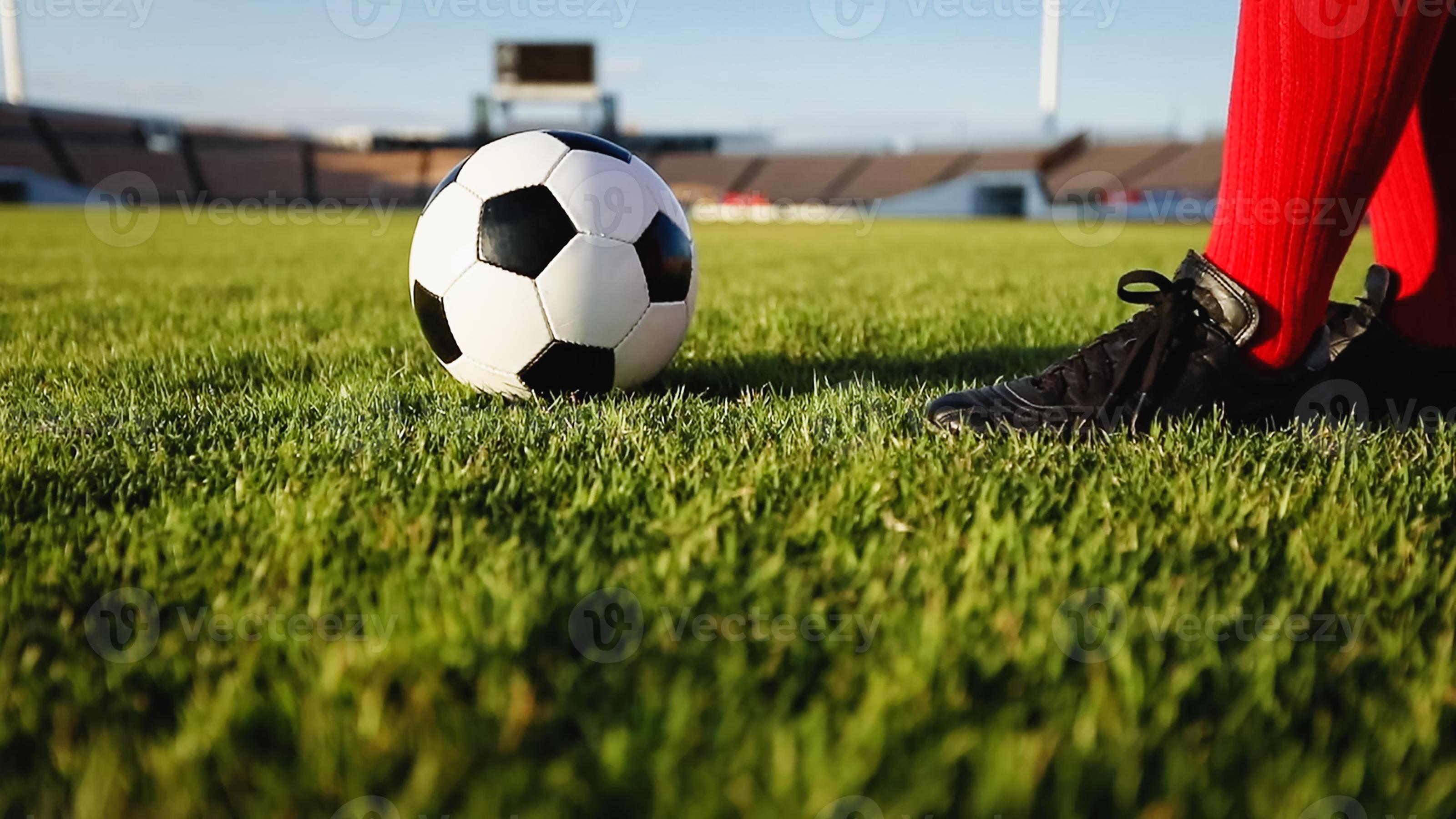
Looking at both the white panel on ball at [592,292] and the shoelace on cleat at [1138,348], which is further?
the white panel on ball at [592,292]

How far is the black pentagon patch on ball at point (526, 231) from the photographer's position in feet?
7.18

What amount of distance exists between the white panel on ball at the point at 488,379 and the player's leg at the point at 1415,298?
1717 mm

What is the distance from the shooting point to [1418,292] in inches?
79.5

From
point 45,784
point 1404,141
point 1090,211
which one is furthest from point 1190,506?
point 1090,211

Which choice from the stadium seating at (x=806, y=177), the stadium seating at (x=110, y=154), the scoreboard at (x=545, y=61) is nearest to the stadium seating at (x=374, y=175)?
the stadium seating at (x=110, y=154)

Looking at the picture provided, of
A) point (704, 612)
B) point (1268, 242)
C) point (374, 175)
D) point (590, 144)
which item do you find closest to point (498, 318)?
point (590, 144)

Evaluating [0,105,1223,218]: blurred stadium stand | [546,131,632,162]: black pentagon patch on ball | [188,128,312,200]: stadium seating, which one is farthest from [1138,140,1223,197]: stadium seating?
[546,131,632,162]: black pentagon patch on ball

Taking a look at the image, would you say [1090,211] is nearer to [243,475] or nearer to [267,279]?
[267,279]

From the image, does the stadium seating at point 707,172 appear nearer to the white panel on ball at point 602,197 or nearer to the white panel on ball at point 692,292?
the white panel on ball at point 692,292

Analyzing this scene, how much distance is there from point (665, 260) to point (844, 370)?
667 mm

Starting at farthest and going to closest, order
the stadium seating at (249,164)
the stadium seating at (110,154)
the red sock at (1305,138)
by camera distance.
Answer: the stadium seating at (249,164), the stadium seating at (110,154), the red sock at (1305,138)

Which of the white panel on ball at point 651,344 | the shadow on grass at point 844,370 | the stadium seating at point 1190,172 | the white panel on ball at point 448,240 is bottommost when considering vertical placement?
the shadow on grass at point 844,370

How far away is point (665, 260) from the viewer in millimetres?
2336

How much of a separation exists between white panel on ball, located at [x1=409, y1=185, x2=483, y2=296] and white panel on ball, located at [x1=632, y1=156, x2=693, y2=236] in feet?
1.30
